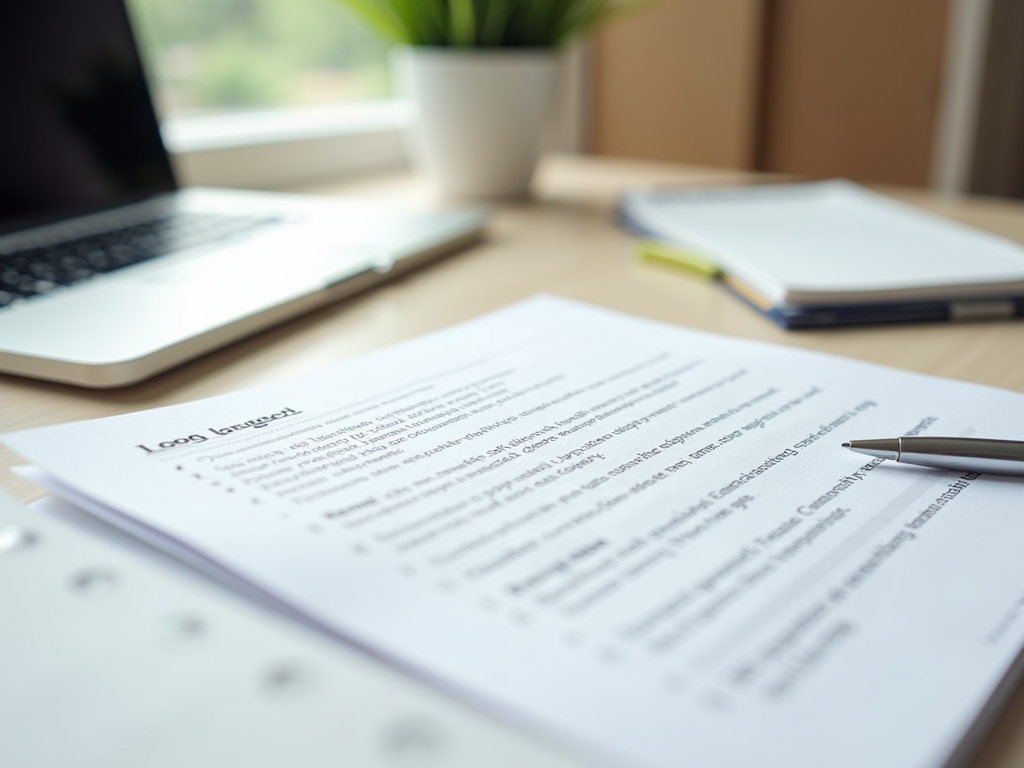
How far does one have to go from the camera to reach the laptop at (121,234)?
0.48 m

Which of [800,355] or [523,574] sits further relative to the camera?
[800,355]

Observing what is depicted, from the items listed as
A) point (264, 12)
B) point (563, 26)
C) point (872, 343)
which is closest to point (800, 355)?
point (872, 343)

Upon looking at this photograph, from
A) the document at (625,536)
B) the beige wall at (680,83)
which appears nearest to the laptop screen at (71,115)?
the document at (625,536)

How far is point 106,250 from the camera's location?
63cm

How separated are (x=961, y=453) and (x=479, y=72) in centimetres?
71

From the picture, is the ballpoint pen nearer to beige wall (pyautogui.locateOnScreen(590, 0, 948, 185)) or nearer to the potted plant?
the potted plant

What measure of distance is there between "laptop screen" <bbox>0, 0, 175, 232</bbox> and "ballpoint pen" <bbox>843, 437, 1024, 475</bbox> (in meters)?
0.63

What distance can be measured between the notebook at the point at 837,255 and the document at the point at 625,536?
123mm

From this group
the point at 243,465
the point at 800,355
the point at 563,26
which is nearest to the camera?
the point at 243,465

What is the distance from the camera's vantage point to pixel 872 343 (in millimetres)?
547

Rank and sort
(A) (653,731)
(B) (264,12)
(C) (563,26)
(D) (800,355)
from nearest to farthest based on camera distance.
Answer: (A) (653,731) → (D) (800,355) → (C) (563,26) → (B) (264,12)

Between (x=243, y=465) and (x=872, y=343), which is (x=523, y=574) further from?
(x=872, y=343)

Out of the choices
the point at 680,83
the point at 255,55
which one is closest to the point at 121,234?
the point at 255,55

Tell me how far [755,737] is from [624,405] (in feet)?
0.72
